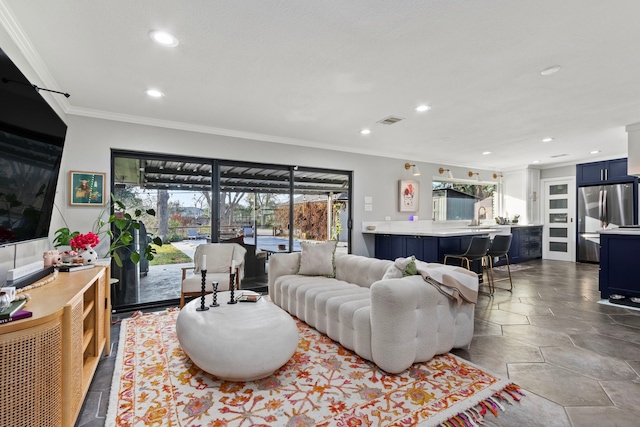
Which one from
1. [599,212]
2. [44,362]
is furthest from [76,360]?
[599,212]

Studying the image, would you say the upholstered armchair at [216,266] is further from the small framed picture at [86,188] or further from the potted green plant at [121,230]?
the small framed picture at [86,188]

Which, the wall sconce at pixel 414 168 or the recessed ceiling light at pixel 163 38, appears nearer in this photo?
the recessed ceiling light at pixel 163 38

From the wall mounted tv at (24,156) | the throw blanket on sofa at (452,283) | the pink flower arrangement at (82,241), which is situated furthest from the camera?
the pink flower arrangement at (82,241)

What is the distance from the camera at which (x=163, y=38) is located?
2215mm

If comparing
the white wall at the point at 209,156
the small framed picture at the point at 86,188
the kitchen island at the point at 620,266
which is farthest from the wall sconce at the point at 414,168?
the small framed picture at the point at 86,188

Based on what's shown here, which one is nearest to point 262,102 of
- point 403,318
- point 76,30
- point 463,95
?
point 76,30

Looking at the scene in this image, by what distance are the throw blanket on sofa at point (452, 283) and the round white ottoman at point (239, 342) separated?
113 centimetres

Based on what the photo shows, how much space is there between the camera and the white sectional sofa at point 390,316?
7.17ft

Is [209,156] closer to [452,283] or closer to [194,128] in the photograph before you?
[194,128]

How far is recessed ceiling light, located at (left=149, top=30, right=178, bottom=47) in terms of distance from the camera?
84.9 inches

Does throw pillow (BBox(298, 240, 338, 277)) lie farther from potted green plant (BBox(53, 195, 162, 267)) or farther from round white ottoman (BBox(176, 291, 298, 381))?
potted green plant (BBox(53, 195, 162, 267))

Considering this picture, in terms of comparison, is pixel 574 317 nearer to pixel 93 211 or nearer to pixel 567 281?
pixel 567 281

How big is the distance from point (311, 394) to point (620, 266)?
442 cm

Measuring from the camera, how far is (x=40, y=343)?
1319 millimetres
